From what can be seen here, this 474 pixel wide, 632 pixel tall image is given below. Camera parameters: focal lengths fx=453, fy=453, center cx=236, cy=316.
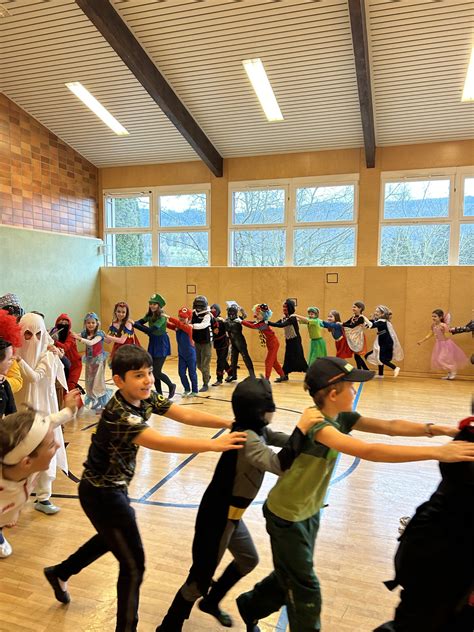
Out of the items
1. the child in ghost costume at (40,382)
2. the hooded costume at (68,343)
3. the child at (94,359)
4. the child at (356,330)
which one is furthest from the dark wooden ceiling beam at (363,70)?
the child in ghost costume at (40,382)

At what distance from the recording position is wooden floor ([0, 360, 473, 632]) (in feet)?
7.90

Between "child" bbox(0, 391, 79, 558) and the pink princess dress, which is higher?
"child" bbox(0, 391, 79, 558)

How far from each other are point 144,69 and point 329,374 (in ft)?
25.6

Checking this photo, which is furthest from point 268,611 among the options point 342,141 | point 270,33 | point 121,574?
point 342,141

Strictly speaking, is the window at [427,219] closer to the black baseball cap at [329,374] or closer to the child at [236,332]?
the child at [236,332]

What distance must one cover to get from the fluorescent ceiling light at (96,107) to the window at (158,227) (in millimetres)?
1784

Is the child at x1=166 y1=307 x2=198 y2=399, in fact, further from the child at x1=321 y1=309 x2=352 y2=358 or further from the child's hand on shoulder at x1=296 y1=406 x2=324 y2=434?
the child's hand on shoulder at x1=296 y1=406 x2=324 y2=434

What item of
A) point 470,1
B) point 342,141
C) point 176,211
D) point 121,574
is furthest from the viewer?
point 176,211

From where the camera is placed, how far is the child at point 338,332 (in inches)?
323

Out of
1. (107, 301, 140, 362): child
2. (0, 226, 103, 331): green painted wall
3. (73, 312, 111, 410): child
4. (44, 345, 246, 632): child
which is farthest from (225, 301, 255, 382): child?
(44, 345, 246, 632): child

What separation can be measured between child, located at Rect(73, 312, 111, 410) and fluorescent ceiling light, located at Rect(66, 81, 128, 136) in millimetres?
5406

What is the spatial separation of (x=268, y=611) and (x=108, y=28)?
25.9 feet

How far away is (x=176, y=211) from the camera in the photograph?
451 inches

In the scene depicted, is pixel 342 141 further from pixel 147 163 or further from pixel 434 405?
pixel 434 405
